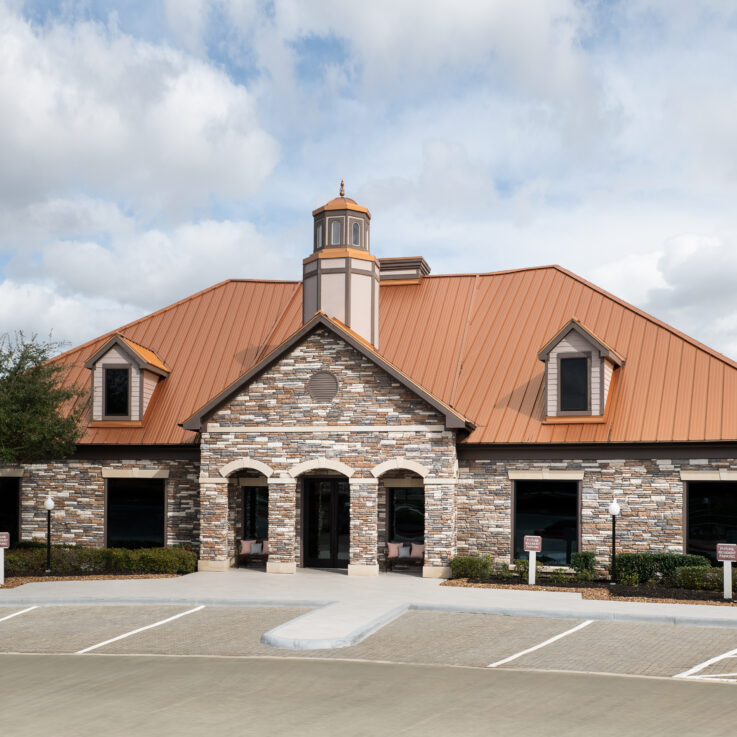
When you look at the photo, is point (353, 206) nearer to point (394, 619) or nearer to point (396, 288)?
point (396, 288)

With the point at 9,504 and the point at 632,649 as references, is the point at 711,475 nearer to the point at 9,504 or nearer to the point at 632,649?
the point at 632,649

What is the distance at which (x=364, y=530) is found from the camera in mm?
23766

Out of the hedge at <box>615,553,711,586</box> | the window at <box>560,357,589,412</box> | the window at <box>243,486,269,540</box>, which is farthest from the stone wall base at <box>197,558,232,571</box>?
the hedge at <box>615,553,711,586</box>

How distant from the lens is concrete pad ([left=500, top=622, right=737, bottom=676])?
13.5m

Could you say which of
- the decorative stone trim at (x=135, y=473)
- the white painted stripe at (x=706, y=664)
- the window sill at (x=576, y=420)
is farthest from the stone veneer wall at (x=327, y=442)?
the white painted stripe at (x=706, y=664)

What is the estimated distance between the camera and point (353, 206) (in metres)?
28.8

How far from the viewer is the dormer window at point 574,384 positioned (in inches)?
952

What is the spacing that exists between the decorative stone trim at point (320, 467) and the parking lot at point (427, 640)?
5788 millimetres

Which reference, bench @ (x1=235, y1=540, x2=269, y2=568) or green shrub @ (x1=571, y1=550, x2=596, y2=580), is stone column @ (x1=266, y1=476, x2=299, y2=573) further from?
green shrub @ (x1=571, y1=550, x2=596, y2=580)

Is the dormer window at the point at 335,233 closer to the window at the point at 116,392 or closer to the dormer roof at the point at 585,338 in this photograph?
the window at the point at 116,392

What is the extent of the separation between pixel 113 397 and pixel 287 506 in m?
7.01

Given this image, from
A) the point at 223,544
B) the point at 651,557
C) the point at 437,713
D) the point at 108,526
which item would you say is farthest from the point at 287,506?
the point at 437,713

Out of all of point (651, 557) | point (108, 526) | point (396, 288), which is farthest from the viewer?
point (396, 288)

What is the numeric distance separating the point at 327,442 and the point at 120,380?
738 centimetres
